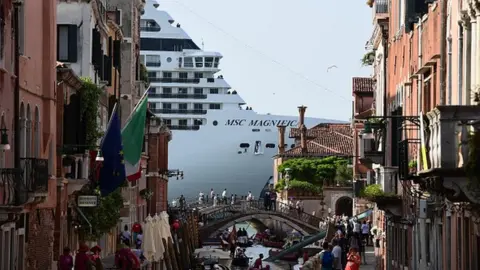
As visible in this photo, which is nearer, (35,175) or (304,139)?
(35,175)

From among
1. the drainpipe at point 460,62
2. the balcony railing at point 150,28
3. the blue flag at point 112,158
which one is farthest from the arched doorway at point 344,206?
the drainpipe at point 460,62

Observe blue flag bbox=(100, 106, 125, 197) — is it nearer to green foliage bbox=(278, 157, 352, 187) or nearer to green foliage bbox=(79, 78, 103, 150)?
green foliage bbox=(79, 78, 103, 150)

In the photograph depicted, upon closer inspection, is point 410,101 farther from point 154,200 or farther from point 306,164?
point 306,164

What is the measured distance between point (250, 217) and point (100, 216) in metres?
74.1

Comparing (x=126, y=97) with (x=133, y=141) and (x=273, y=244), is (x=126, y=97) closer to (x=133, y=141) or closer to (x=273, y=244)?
(x=133, y=141)

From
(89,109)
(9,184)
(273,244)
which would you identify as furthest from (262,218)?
(9,184)

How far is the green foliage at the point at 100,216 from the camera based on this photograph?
139 feet

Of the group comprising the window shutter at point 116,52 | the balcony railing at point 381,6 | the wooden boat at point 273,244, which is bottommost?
the wooden boat at point 273,244

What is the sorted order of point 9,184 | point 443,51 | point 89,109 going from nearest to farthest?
point 9,184
point 443,51
point 89,109

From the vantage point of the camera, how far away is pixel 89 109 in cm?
3969

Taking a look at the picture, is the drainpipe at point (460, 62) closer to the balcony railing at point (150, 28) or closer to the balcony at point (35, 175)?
the balcony at point (35, 175)

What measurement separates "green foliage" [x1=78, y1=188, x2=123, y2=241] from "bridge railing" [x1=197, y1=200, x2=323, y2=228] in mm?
66499

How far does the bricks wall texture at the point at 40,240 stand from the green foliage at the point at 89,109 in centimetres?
353

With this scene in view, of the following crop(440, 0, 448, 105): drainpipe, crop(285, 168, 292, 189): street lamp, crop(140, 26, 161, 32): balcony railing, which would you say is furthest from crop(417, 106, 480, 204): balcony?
crop(140, 26, 161, 32): balcony railing
